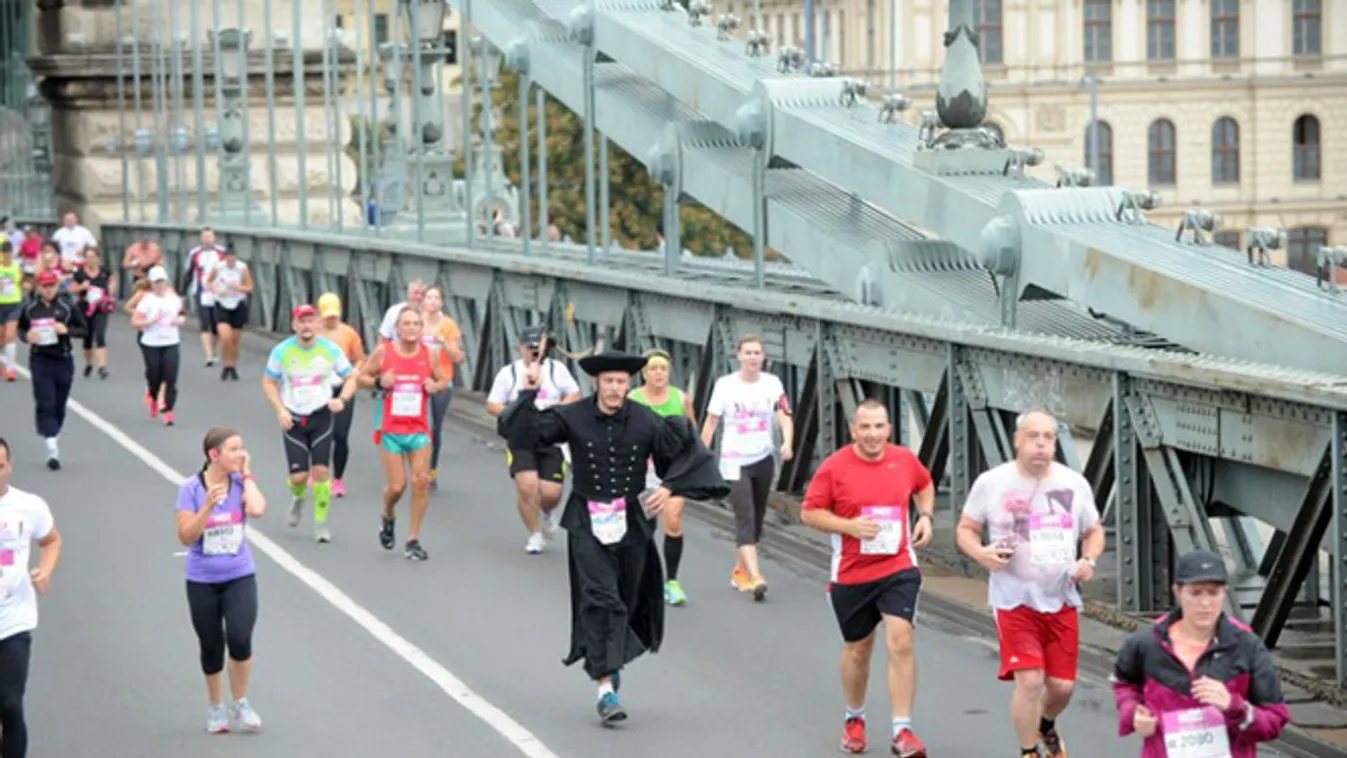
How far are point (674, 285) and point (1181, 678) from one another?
14178mm

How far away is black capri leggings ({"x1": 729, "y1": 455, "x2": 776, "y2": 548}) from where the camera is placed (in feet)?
58.0

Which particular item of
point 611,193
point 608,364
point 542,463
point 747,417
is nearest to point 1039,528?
point 608,364

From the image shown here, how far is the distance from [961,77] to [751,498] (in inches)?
142

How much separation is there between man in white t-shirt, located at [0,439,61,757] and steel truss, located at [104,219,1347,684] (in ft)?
18.4

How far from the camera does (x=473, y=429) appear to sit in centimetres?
2762

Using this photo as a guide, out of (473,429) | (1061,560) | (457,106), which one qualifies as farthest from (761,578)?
(457,106)

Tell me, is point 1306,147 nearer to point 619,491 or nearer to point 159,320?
point 159,320

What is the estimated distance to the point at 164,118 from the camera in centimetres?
5584

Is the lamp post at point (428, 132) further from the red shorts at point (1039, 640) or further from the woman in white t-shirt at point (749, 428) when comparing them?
the red shorts at point (1039, 640)

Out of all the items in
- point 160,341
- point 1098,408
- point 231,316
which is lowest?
point 231,316

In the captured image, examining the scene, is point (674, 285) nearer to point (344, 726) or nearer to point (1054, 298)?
point (1054, 298)

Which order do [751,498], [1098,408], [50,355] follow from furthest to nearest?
[50,355] < [751,498] < [1098,408]

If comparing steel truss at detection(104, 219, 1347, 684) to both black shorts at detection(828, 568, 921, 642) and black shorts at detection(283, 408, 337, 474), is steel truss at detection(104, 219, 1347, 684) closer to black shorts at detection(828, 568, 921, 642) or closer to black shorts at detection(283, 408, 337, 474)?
black shorts at detection(828, 568, 921, 642)

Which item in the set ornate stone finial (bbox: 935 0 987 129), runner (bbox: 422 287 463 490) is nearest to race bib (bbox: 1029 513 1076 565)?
ornate stone finial (bbox: 935 0 987 129)
